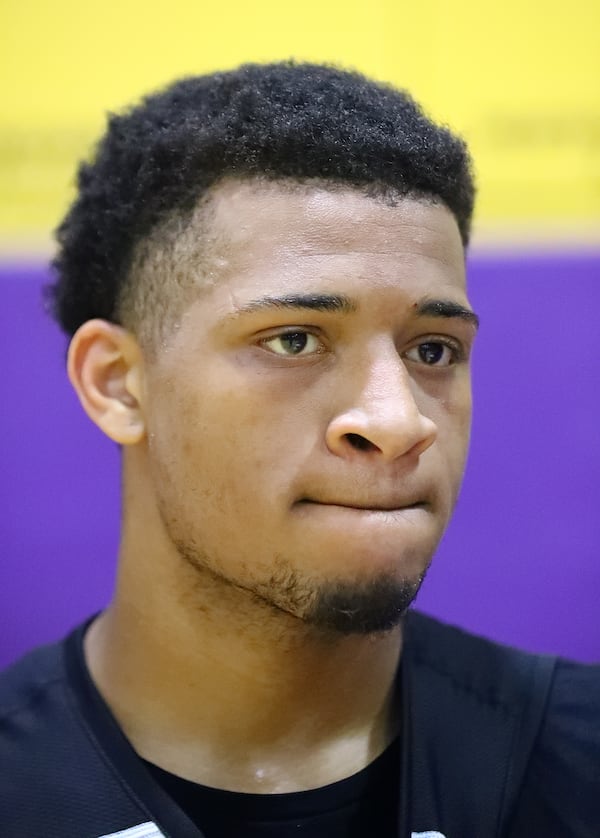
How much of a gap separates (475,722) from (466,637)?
0.35 ft

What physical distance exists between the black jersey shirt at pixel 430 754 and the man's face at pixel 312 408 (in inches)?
6.9

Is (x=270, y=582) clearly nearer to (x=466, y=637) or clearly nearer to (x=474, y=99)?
(x=466, y=637)

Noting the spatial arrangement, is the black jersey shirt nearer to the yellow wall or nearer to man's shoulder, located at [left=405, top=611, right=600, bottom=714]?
man's shoulder, located at [left=405, top=611, right=600, bottom=714]

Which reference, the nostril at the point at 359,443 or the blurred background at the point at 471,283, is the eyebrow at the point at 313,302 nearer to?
the nostril at the point at 359,443

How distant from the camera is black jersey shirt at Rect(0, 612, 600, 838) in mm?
745

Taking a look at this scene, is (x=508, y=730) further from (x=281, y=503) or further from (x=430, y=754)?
(x=281, y=503)

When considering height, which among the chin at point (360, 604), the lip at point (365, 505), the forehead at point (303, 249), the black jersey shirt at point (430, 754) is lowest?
the black jersey shirt at point (430, 754)

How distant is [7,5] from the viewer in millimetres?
1303

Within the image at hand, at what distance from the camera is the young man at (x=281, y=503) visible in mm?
712

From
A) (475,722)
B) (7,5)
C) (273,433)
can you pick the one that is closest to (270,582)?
(273,433)

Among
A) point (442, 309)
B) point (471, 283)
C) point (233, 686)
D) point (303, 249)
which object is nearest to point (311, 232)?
point (303, 249)

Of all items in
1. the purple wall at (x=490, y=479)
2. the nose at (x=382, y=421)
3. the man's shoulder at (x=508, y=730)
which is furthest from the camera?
the purple wall at (x=490, y=479)

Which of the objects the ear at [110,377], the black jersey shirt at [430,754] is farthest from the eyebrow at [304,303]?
the black jersey shirt at [430,754]

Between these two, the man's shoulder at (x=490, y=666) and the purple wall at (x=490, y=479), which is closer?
the man's shoulder at (x=490, y=666)
